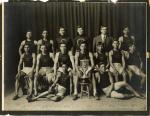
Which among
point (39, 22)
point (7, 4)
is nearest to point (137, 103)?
point (39, 22)

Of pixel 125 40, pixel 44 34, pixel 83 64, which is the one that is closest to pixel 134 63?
pixel 125 40

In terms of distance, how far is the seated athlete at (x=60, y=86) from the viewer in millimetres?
1317

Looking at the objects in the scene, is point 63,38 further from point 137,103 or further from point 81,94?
point 137,103

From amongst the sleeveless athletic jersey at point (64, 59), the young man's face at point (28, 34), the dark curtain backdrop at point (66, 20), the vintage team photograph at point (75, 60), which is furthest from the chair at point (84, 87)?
the young man's face at point (28, 34)

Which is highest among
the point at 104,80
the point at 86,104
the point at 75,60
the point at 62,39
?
the point at 62,39

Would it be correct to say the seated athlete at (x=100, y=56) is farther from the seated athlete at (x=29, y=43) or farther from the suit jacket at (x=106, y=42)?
the seated athlete at (x=29, y=43)

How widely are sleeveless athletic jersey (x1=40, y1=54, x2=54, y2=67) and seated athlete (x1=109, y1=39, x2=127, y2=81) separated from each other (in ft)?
0.98

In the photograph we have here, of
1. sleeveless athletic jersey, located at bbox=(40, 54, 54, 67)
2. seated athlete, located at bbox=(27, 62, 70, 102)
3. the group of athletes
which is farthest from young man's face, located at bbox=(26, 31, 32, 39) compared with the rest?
seated athlete, located at bbox=(27, 62, 70, 102)

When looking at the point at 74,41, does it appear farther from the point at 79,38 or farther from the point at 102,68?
the point at 102,68

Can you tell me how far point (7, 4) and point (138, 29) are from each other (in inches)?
26.5

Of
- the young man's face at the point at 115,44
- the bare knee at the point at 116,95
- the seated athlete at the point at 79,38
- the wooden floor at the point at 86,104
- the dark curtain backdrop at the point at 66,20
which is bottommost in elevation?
the wooden floor at the point at 86,104

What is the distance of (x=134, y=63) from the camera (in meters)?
1.32

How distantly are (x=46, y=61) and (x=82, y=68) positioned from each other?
0.60 feet

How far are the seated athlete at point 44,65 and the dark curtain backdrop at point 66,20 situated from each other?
85mm
